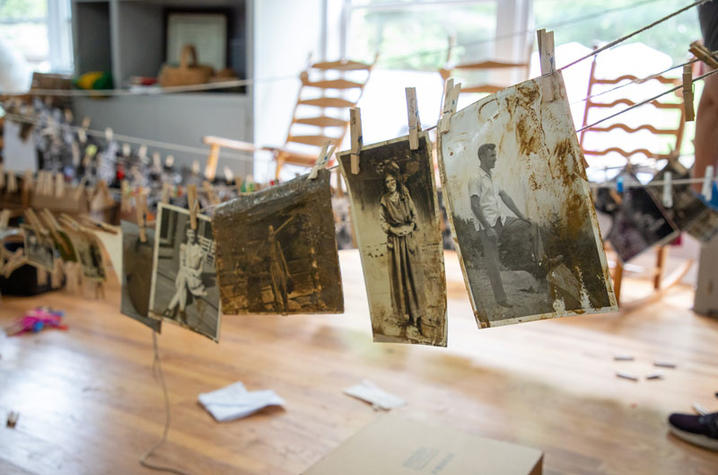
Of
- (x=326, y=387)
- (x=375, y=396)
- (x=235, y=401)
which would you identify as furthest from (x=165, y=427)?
(x=375, y=396)

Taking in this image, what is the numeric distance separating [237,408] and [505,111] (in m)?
1.39

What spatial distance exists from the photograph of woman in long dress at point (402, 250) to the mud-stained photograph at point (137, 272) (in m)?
0.66

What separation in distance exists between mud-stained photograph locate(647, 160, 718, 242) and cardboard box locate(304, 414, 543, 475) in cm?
102

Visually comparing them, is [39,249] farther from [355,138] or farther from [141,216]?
[355,138]

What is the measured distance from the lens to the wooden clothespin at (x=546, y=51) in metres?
0.86

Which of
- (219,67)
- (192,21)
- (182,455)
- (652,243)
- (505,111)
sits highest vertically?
(192,21)

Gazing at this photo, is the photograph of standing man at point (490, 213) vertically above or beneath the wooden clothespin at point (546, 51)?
beneath

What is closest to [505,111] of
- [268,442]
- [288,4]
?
[268,442]

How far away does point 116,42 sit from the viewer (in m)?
4.29

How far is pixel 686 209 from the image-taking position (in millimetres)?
2189

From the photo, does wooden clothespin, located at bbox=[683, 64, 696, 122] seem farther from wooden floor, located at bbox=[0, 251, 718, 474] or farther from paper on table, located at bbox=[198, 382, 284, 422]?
paper on table, located at bbox=[198, 382, 284, 422]

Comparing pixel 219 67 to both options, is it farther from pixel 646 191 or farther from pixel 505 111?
pixel 505 111

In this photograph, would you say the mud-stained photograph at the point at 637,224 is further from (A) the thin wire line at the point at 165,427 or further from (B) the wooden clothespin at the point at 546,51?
(A) the thin wire line at the point at 165,427

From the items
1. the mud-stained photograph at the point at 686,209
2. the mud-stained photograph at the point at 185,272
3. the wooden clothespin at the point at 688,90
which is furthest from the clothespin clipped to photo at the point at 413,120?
the mud-stained photograph at the point at 686,209
